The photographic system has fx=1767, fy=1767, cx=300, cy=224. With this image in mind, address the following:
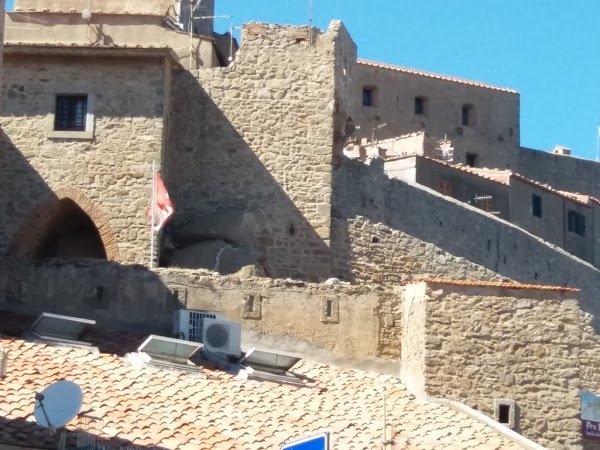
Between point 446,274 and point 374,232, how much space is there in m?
2.00

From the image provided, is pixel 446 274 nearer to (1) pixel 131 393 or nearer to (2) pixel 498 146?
(1) pixel 131 393

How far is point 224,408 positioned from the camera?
2752 centimetres

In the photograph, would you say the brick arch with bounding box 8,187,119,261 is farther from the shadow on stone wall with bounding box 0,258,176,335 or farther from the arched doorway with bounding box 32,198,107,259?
the shadow on stone wall with bounding box 0,258,176,335

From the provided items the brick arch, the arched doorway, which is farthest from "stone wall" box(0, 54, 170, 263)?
the arched doorway

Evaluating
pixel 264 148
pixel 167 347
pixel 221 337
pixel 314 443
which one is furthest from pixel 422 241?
pixel 314 443

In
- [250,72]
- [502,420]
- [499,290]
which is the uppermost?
[250,72]

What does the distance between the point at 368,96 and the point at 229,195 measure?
772 inches

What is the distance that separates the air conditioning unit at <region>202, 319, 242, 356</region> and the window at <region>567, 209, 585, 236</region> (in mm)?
22546

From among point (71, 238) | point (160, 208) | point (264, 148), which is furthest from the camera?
point (264, 148)

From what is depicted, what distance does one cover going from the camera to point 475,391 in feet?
98.5

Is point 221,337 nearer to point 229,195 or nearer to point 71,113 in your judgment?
point 229,195

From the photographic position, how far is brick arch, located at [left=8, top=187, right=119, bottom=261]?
113 feet

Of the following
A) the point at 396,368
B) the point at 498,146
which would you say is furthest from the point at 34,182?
the point at 498,146

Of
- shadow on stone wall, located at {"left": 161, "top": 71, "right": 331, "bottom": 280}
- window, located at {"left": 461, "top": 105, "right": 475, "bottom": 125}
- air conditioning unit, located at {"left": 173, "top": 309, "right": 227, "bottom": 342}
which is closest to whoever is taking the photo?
air conditioning unit, located at {"left": 173, "top": 309, "right": 227, "bottom": 342}
